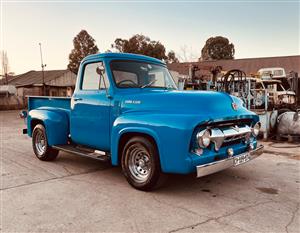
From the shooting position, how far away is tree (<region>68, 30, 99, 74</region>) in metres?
47.7

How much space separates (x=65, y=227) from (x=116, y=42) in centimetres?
4570

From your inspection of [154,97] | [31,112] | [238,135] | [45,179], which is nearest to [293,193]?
[238,135]

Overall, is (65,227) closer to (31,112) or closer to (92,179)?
(92,179)

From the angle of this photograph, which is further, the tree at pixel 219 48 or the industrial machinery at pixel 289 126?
the tree at pixel 219 48

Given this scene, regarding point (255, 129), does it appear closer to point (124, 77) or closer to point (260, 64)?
point (124, 77)

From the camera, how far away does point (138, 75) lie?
16.9 feet

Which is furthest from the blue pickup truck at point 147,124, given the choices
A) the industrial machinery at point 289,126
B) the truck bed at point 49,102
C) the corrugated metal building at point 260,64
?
the corrugated metal building at point 260,64

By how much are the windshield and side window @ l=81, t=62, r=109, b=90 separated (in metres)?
0.23

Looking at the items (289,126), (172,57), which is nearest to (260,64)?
(172,57)

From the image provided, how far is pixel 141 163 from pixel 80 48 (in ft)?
153

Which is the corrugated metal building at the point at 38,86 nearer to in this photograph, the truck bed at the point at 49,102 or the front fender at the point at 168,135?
the truck bed at the point at 49,102

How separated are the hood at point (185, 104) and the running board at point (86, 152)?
893mm

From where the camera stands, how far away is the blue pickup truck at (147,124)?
12.6ft

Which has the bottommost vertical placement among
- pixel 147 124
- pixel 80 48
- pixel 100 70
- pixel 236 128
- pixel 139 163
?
pixel 139 163
